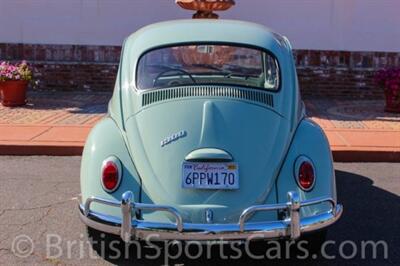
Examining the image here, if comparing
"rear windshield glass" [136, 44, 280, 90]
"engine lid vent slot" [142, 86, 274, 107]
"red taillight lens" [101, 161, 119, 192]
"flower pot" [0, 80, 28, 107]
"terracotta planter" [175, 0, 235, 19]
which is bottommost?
"flower pot" [0, 80, 28, 107]

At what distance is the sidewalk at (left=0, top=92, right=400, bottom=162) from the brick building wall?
34cm

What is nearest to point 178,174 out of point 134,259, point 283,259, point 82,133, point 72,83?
point 134,259

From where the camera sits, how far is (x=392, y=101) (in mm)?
9789

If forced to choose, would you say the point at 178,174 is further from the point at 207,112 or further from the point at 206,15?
the point at 206,15

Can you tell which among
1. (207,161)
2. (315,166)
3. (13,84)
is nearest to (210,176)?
(207,161)

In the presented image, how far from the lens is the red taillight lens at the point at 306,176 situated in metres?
3.91

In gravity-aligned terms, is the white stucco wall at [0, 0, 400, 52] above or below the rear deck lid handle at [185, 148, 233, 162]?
above

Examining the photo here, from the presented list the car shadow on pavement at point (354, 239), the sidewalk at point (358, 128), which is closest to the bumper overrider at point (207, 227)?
the car shadow on pavement at point (354, 239)

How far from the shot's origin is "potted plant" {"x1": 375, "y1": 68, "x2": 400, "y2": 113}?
9.72 meters

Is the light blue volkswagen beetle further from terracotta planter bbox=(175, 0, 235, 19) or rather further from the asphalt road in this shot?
terracotta planter bbox=(175, 0, 235, 19)

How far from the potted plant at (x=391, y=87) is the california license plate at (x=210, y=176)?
669cm

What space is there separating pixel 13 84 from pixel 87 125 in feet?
7.31

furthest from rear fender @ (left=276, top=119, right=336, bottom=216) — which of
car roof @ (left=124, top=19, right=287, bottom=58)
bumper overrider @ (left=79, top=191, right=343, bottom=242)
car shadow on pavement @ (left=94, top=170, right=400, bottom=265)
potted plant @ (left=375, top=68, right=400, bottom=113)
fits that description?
potted plant @ (left=375, top=68, right=400, bottom=113)

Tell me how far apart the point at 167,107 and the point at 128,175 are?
1.98ft
